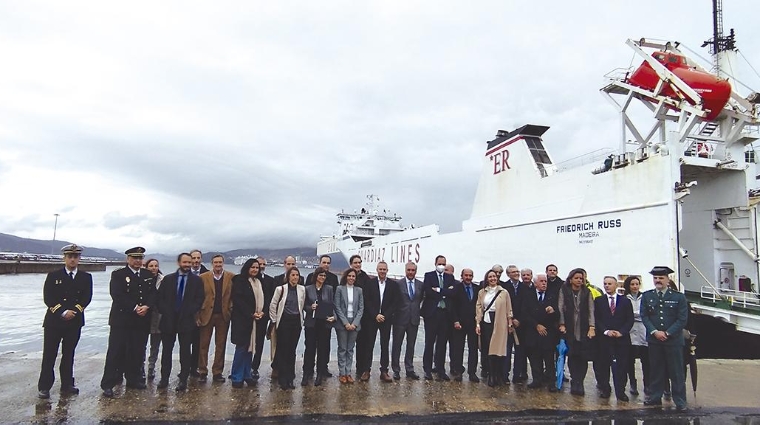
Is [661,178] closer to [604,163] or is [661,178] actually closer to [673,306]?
[604,163]

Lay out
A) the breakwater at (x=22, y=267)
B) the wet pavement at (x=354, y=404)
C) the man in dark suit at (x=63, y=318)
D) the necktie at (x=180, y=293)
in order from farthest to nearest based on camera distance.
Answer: the breakwater at (x=22, y=267)
the necktie at (x=180, y=293)
the man in dark suit at (x=63, y=318)
the wet pavement at (x=354, y=404)

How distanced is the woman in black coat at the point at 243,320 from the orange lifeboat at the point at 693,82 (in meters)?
11.0

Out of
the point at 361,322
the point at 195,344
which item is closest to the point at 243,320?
the point at 195,344

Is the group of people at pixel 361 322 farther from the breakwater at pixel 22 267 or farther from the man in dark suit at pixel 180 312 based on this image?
the breakwater at pixel 22 267

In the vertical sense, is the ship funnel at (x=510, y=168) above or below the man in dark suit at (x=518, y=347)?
above

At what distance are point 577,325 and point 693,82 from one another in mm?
8837

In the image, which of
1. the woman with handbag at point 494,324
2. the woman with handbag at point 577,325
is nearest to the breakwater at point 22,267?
the woman with handbag at point 494,324

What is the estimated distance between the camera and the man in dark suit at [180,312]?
16.0 ft

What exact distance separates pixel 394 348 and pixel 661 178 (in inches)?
299

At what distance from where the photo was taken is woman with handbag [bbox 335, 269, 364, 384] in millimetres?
5301

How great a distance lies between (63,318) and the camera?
179 inches

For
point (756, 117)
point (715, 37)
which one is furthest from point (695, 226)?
point (715, 37)

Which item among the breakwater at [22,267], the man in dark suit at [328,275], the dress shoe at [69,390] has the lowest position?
the breakwater at [22,267]

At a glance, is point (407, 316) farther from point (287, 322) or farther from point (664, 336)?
point (664, 336)
